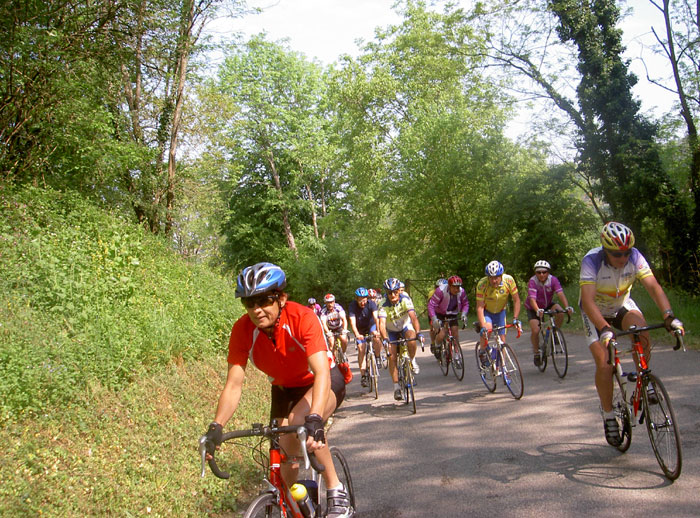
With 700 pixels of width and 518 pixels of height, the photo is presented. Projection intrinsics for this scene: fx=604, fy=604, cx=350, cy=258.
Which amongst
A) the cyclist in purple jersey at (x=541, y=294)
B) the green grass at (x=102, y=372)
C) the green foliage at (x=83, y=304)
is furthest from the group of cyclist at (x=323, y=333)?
the green foliage at (x=83, y=304)

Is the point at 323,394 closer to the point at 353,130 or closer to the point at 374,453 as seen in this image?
the point at 374,453

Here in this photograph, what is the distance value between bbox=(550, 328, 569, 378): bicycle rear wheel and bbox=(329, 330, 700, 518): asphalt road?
0.16 meters

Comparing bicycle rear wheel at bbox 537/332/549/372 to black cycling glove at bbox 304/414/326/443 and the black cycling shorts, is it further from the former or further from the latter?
black cycling glove at bbox 304/414/326/443

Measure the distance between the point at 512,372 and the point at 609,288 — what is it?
364 centimetres

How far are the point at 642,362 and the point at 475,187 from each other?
90.5ft

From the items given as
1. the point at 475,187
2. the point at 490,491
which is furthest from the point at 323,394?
the point at 475,187

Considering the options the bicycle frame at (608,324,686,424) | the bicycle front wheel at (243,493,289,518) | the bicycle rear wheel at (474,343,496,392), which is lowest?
the bicycle rear wheel at (474,343,496,392)

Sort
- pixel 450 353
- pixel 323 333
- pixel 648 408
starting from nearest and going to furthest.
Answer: pixel 323 333
pixel 648 408
pixel 450 353

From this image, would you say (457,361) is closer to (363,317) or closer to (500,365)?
(363,317)

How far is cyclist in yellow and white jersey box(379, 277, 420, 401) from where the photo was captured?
33.2 ft

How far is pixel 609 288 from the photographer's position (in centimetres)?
599

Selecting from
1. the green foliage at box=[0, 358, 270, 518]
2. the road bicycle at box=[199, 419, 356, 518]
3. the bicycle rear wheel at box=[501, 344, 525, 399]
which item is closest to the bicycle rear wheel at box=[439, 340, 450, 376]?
the bicycle rear wheel at box=[501, 344, 525, 399]

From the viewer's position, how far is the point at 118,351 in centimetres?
920

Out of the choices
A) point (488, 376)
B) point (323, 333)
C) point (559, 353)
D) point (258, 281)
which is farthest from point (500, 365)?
point (258, 281)
